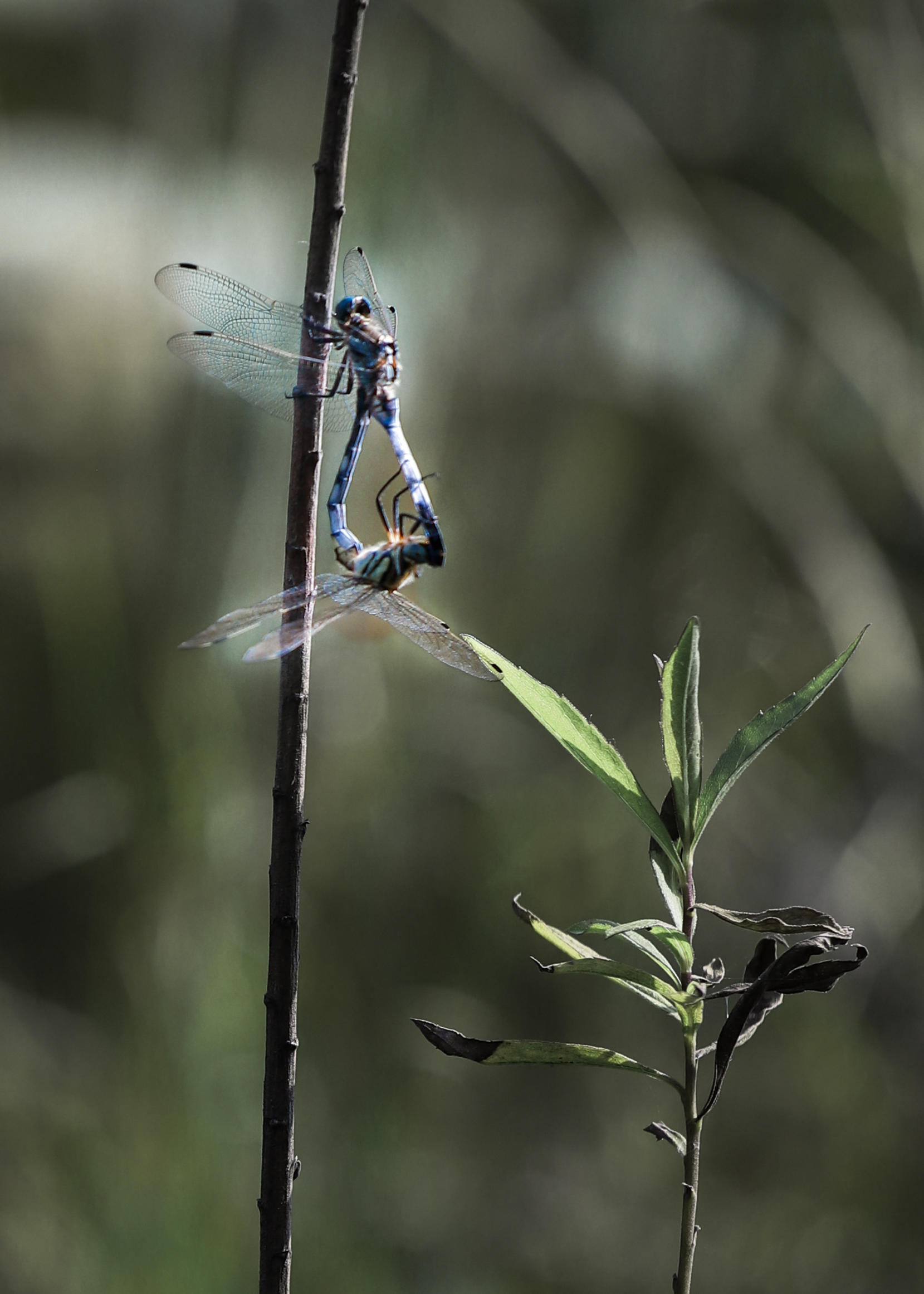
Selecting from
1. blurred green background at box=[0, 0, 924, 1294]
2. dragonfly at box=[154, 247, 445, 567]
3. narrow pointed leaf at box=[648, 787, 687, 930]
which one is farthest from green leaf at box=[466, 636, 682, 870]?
blurred green background at box=[0, 0, 924, 1294]

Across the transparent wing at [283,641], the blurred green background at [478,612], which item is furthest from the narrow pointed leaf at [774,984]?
the blurred green background at [478,612]

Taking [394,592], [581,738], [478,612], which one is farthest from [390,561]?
[478,612]

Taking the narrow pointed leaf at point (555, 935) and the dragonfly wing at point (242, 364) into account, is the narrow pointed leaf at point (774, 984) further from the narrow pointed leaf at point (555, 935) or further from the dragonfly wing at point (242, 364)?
the dragonfly wing at point (242, 364)

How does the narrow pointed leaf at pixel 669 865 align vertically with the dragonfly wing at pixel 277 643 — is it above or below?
below

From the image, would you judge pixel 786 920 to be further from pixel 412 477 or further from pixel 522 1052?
pixel 412 477

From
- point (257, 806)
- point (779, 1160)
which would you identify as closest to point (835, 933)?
point (257, 806)

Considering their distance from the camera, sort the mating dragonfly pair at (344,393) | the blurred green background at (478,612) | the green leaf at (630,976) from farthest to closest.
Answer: the blurred green background at (478,612) → the mating dragonfly pair at (344,393) → the green leaf at (630,976)

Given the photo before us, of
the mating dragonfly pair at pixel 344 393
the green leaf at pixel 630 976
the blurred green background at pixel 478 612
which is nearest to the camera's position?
the green leaf at pixel 630 976
